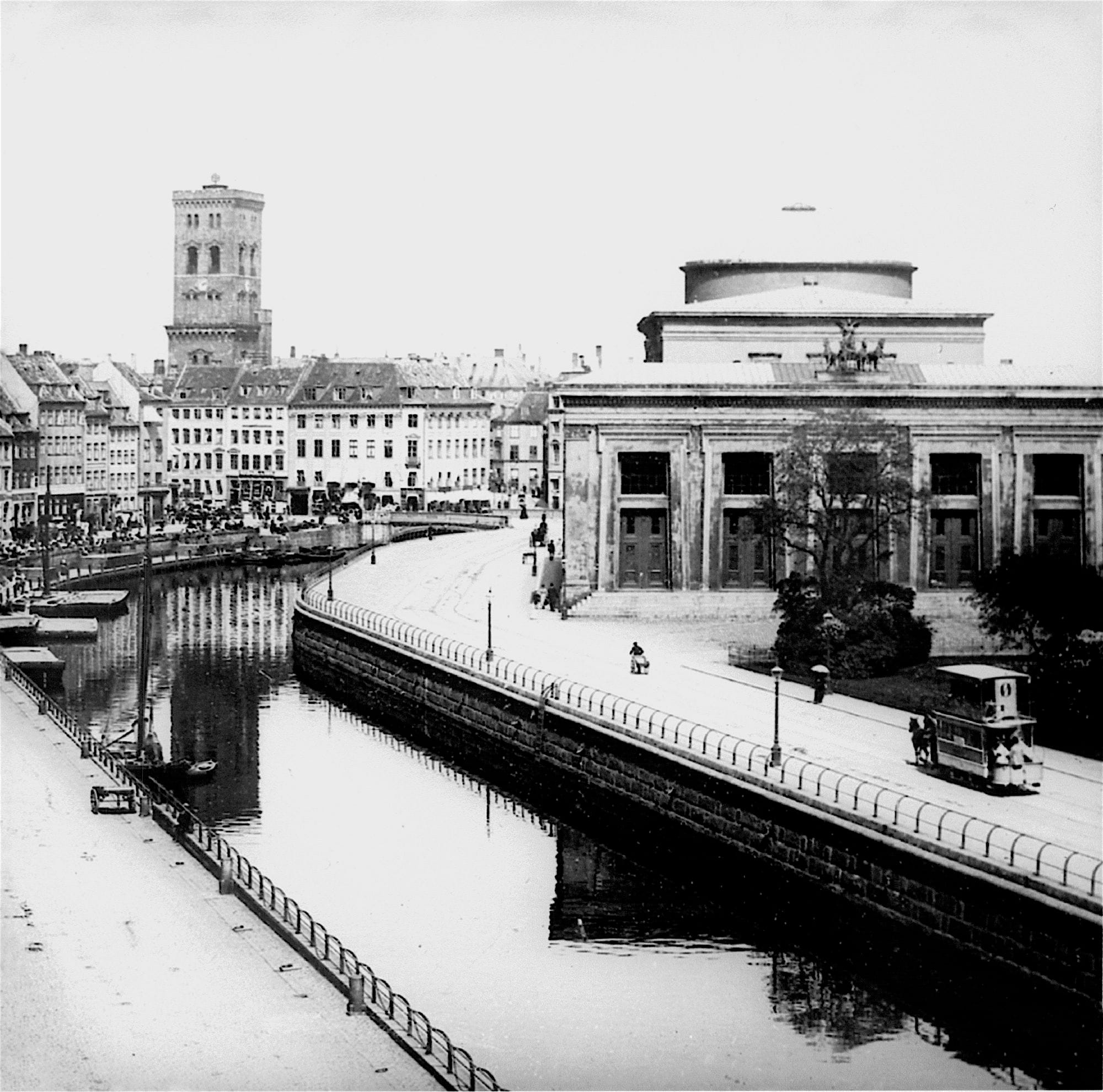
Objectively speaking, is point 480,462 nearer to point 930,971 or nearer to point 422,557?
point 422,557

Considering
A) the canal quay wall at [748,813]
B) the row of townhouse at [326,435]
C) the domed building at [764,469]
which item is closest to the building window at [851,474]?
the domed building at [764,469]

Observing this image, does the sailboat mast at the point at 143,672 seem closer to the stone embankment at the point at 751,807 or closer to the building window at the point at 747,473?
the stone embankment at the point at 751,807

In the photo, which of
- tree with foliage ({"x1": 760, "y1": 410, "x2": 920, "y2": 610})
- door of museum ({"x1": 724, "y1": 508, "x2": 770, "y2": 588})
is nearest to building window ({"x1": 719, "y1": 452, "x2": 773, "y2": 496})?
door of museum ({"x1": 724, "y1": 508, "x2": 770, "y2": 588})

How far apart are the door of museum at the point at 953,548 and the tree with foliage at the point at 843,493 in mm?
2396

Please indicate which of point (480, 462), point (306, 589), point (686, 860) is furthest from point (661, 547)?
point (480, 462)

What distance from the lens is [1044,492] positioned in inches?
2896

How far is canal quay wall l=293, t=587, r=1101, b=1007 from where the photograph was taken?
30.8 meters

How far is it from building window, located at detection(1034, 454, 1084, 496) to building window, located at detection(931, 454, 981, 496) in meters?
2.36

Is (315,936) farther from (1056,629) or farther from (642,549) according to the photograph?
(642,549)

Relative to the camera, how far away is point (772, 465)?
2906 inches

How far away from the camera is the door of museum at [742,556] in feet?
242

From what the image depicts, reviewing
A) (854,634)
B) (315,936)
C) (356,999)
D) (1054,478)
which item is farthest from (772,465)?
(356,999)

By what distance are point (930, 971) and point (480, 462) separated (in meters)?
130

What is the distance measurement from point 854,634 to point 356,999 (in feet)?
107
